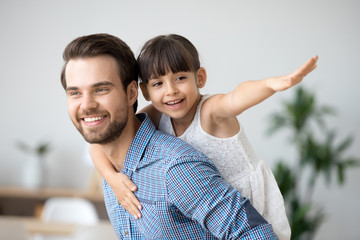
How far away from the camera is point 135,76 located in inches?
58.7

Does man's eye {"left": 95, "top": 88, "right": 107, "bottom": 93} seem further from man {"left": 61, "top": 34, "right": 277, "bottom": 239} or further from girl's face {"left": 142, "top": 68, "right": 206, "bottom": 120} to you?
girl's face {"left": 142, "top": 68, "right": 206, "bottom": 120}

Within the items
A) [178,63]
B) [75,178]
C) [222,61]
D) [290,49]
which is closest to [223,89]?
[222,61]

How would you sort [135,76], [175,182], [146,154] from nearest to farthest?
1. [175,182]
2. [146,154]
3. [135,76]

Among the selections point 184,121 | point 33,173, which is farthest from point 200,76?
point 33,173

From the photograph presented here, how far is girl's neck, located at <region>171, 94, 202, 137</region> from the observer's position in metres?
1.59

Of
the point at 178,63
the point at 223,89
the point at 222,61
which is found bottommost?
the point at 223,89

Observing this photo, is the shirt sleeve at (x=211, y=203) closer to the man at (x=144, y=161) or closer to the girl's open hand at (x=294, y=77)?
the man at (x=144, y=161)

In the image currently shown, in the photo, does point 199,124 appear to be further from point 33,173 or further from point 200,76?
point 33,173

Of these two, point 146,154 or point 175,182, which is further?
point 146,154

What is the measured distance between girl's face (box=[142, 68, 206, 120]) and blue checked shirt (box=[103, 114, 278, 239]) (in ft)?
0.39

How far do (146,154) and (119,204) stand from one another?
200mm

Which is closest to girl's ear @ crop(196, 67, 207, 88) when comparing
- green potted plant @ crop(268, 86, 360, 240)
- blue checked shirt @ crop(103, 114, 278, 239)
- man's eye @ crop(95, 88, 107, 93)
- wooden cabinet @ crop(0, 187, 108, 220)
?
blue checked shirt @ crop(103, 114, 278, 239)

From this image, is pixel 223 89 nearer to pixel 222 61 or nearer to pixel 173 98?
pixel 222 61

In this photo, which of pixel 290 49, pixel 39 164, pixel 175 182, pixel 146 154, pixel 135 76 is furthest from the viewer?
pixel 39 164
